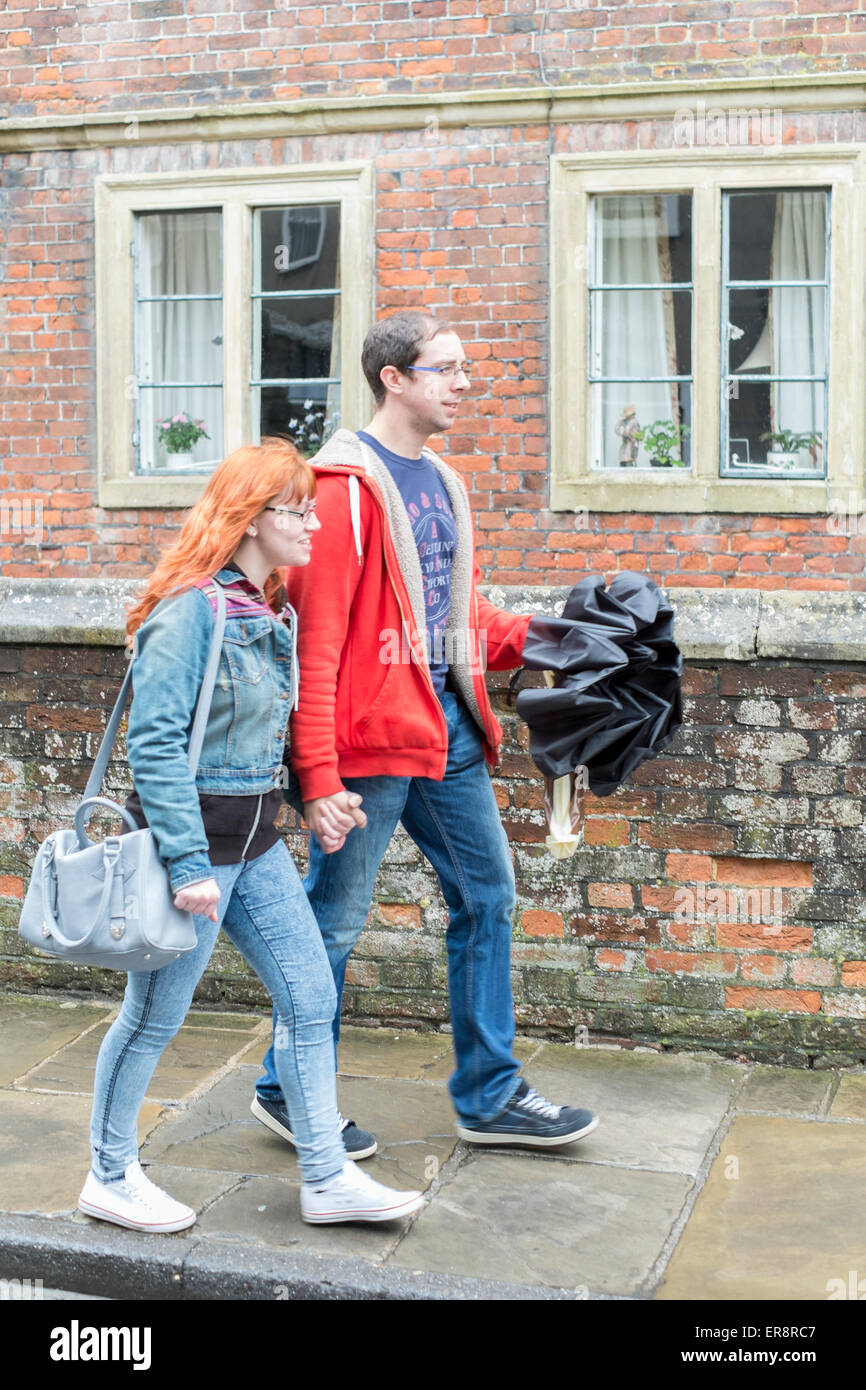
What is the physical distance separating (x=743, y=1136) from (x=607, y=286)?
172 inches

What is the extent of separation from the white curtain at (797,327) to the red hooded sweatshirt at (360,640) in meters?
3.98

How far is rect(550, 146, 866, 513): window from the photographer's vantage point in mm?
7125

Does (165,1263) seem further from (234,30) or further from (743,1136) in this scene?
(234,30)

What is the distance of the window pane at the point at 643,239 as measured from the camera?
7.36 metres

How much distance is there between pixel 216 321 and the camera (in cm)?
802

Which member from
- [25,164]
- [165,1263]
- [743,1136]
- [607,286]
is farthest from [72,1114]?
[25,164]

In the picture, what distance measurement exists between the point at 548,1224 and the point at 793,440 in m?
4.62

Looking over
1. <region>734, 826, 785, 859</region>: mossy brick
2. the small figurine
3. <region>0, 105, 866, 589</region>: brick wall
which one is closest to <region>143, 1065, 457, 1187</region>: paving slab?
<region>734, 826, 785, 859</region>: mossy brick

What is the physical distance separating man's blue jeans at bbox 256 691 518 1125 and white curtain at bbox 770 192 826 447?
392cm

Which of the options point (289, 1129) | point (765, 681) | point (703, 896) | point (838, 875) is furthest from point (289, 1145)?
point (765, 681)

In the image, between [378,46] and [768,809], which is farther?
[378,46]

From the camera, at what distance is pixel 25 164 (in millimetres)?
7773

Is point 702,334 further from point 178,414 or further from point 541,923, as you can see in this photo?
point 541,923

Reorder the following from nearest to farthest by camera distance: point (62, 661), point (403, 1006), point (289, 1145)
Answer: point (289, 1145) < point (403, 1006) < point (62, 661)
